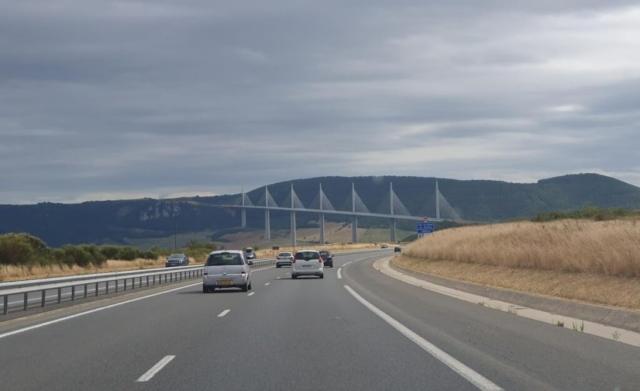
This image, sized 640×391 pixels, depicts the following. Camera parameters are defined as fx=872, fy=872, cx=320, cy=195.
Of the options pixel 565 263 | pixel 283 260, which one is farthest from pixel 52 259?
pixel 565 263

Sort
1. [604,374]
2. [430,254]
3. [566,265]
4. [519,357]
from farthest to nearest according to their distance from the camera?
1. [430,254]
2. [566,265]
3. [519,357]
4. [604,374]

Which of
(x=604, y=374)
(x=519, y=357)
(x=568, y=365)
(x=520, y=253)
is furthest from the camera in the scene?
(x=520, y=253)

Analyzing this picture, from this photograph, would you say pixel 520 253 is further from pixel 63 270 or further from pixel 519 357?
pixel 63 270

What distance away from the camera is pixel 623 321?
58.3ft

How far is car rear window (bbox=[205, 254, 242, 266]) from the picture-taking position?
114ft

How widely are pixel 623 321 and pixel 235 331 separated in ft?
26.1

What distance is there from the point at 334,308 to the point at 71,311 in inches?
295

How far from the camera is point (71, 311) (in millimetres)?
24891

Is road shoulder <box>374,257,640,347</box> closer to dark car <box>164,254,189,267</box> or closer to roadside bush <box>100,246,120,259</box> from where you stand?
dark car <box>164,254,189,267</box>

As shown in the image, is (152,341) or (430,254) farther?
(430,254)

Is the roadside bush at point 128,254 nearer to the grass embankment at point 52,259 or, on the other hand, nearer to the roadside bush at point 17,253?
the grass embankment at point 52,259

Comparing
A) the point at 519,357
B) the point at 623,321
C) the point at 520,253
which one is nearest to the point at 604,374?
the point at 519,357

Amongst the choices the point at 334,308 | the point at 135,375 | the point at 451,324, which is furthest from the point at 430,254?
the point at 135,375

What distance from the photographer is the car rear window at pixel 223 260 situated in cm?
3472
